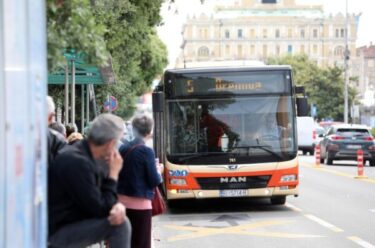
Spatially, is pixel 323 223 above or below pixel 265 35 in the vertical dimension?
below

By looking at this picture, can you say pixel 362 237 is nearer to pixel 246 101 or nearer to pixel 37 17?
pixel 246 101

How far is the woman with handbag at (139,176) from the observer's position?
746 centimetres

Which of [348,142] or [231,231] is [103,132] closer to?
[231,231]

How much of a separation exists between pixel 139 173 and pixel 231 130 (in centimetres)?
823

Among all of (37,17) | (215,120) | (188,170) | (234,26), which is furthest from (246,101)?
(234,26)

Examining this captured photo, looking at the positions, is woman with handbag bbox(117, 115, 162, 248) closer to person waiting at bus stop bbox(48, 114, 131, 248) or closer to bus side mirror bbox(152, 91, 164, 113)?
person waiting at bus stop bbox(48, 114, 131, 248)

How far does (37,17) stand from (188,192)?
11185 mm

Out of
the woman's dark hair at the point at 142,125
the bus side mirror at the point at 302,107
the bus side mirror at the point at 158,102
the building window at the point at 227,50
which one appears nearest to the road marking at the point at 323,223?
the bus side mirror at the point at 302,107

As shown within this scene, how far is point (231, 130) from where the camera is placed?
1559cm

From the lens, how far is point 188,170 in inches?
605

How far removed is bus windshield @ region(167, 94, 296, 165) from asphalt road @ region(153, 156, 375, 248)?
1.13m

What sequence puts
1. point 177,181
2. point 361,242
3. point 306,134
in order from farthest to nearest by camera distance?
point 306,134
point 177,181
point 361,242

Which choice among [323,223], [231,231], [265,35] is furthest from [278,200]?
[265,35]

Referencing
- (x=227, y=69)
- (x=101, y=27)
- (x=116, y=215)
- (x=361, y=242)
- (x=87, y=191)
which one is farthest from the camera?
(x=227, y=69)
